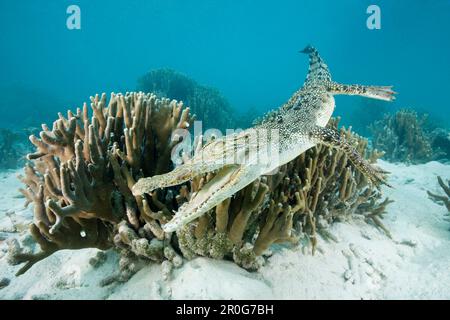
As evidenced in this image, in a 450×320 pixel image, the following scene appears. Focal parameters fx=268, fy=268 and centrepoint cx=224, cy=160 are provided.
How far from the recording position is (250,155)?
259cm

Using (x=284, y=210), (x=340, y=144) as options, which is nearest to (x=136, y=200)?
(x=284, y=210)

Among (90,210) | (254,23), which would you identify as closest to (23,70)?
(254,23)

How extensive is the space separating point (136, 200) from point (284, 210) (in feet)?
5.73

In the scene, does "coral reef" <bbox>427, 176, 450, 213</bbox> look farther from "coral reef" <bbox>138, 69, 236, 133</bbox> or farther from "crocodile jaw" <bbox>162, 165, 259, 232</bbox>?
"coral reef" <bbox>138, 69, 236, 133</bbox>

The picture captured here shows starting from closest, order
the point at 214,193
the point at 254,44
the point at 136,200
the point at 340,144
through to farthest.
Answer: the point at 214,193 → the point at 136,200 → the point at 340,144 → the point at 254,44

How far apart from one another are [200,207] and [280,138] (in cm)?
143

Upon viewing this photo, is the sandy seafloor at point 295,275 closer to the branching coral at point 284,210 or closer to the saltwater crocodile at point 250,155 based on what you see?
the branching coral at point 284,210

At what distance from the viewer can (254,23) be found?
459 ft

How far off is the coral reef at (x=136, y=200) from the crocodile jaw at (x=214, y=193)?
1.17ft

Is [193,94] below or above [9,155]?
above

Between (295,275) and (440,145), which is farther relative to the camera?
(440,145)

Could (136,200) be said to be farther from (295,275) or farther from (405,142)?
(405,142)

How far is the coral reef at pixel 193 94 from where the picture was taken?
653 inches

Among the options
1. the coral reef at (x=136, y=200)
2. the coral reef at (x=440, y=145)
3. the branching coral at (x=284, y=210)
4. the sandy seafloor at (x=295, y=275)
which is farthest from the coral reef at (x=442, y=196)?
the coral reef at (x=440, y=145)
